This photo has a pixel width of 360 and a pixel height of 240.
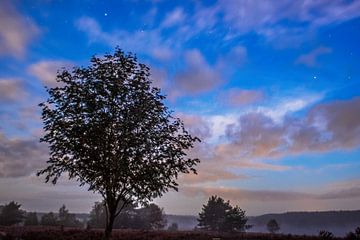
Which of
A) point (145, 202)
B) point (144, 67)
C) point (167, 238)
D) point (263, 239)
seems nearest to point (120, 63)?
point (144, 67)

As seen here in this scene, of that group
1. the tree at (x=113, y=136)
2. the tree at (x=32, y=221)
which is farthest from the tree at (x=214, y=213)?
the tree at (x=113, y=136)

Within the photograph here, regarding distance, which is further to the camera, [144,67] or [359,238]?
[144,67]

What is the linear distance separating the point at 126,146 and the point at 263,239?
1433cm

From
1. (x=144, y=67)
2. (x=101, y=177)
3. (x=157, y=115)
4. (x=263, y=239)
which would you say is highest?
(x=144, y=67)

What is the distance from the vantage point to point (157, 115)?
25.0 meters

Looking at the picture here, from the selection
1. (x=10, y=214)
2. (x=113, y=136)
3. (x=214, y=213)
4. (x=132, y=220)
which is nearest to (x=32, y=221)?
(x=10, y=214)

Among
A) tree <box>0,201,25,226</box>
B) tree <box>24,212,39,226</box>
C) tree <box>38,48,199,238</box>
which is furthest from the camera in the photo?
tree <box>0,201,25,226</box>

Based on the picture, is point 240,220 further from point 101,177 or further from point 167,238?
point 101,177

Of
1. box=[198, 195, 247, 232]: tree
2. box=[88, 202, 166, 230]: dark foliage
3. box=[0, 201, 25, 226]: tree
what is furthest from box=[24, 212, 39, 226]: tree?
box=[198, 195, 247, 232]: tree

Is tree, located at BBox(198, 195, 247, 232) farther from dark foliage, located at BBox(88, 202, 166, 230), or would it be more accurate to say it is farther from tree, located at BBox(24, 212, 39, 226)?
tree, located at BBox(24, 212, 39, 226)

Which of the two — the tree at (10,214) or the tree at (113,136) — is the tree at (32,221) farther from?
the tree at (113,136)

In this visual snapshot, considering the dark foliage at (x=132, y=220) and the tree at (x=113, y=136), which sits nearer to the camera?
the tree at (x=113, y=136)

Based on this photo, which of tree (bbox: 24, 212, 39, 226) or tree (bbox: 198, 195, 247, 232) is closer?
tree (bbox: 24, 212, 39, 226)

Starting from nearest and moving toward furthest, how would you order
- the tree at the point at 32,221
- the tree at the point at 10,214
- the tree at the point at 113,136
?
the tree at the point at 113,136, the tree at the point at 32,221, the tree at the point at 10,214
